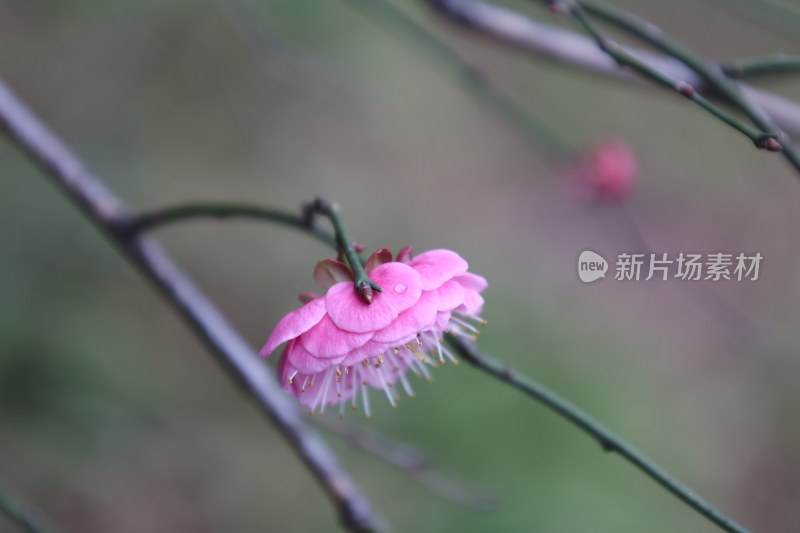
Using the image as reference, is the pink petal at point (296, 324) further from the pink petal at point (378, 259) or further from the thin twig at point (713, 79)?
the thin twig at point (713, 79)

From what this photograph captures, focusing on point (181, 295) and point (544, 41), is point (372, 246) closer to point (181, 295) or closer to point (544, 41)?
point (544, 41)

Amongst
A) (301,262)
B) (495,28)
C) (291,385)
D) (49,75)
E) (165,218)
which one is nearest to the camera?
(291,385)

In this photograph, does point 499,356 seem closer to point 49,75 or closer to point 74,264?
point 74,264

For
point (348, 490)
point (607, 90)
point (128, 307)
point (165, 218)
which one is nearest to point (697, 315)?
point (607, 90)

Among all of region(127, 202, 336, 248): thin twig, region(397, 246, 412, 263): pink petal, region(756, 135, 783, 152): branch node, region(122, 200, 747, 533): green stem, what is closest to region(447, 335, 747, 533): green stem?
region(122, 200, 747, 533): green stem

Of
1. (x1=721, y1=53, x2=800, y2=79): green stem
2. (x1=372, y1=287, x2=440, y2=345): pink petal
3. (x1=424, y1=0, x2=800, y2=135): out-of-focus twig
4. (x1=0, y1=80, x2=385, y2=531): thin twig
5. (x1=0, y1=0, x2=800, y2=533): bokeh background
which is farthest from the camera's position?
(x1=0, y1=0, x2=800, y2=533): bokeh background

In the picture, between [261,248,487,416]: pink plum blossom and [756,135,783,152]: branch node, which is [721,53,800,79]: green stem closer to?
[756,135,783,152]: branch node
